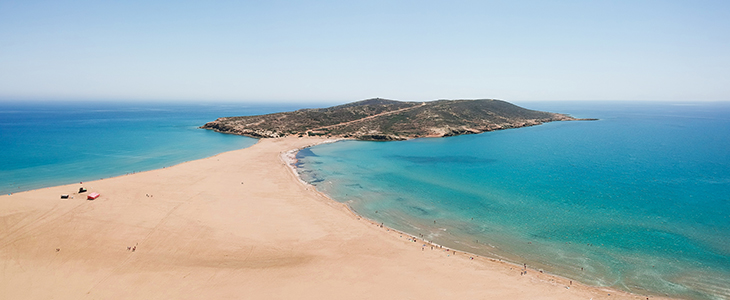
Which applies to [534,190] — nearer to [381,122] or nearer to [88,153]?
[381,122]

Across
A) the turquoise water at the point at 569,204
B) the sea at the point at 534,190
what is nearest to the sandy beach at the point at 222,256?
the turquoise water at the point at 569,204

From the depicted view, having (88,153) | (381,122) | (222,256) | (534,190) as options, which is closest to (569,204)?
Answer: (534,190)

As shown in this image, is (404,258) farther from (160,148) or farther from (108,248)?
(160,148)

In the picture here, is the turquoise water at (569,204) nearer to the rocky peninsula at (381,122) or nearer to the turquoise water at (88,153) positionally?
the rocky peninsula at (381,122)

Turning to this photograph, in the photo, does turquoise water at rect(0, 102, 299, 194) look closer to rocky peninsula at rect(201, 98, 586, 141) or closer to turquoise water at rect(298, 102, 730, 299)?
rocky peninsula at rect(201, 98, 586, 141)

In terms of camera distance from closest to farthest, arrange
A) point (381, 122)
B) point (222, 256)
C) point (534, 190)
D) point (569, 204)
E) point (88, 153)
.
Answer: point (222, 256), point (569, 204), point (534, 190), point (88, 153), point (381, 122)

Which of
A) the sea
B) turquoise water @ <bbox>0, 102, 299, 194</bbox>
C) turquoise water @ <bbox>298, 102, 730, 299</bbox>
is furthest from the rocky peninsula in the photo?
turquoise water @ <bbox>298, 102, 730, 299</bbox>

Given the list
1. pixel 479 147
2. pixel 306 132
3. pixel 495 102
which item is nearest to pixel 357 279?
pixel 479 147
